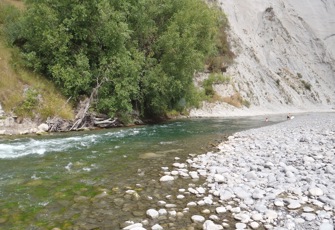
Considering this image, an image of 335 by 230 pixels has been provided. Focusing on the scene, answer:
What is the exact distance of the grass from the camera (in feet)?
64.2

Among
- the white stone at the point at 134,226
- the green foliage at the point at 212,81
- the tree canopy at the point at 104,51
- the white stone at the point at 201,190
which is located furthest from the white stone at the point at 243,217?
the green foliage at the point at 212,81

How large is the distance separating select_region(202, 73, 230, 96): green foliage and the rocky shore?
104 feet

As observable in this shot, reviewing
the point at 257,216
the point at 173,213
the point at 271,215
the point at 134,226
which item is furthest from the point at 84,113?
the point at 271,215

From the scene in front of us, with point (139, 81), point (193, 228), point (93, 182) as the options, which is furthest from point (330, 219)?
point (139, 81)

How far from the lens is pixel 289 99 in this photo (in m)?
56.4

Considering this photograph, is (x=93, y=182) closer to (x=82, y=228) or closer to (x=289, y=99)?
(x=82, y=228)

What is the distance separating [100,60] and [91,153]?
1188 centimetres

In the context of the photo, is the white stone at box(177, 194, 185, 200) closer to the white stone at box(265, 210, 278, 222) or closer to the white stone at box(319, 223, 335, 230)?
the white stone at box(265, 210, 278, 222)

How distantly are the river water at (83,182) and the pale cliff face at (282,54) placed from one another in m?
29.5

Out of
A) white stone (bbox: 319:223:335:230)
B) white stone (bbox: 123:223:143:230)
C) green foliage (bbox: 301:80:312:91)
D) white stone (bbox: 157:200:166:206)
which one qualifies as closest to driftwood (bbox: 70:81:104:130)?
white stone (bbox: 157:200:166:206)

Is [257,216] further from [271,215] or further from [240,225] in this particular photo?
[240,225]

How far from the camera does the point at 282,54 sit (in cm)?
6556

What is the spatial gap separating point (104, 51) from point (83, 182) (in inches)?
661

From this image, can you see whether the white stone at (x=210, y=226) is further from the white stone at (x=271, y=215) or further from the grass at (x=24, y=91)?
the grass at (x=24, y=91)
